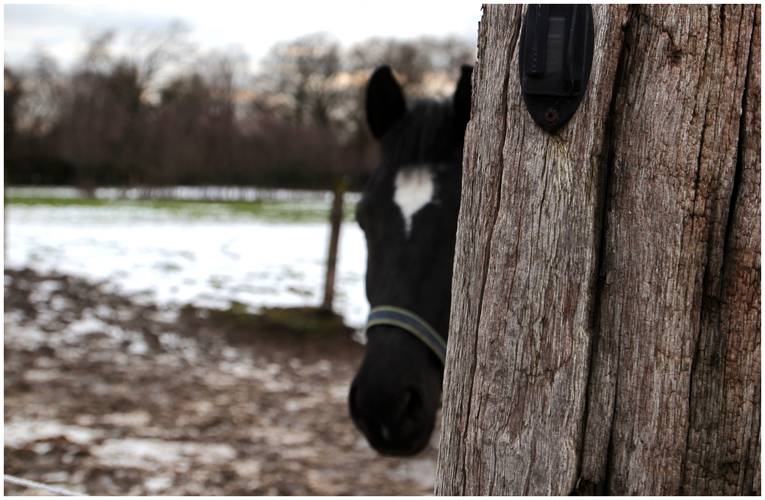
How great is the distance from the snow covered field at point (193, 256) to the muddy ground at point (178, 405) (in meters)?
0.89

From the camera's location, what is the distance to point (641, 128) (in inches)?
35.3

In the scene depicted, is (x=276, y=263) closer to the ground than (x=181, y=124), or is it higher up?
closer to the ground

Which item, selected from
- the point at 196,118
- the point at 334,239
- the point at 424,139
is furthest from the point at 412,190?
the point at 196,118

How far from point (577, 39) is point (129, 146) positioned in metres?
29.9

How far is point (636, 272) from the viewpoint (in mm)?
896

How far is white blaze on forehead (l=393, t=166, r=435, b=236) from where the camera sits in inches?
90.4

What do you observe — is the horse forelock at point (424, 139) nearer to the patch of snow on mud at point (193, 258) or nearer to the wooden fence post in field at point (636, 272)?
the wooden fence post in field at point (636, 272)

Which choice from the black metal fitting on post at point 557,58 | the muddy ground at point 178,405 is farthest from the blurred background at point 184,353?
the black metal fitting on post at point 557,58

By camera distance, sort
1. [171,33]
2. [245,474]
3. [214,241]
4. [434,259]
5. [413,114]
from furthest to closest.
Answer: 1. [171,33]
2. [214,241]
3. [245,474]
4. [413,114]
5. [434,259]

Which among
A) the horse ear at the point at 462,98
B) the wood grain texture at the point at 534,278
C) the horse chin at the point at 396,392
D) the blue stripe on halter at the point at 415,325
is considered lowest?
the horse chin at the point at 396,392

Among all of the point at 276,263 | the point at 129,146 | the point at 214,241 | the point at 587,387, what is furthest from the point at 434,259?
the point at 129,146

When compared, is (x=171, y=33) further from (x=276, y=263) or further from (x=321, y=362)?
(x=321, y=362)

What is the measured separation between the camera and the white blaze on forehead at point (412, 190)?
7.53ft

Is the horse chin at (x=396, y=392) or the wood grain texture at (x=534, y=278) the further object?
the horse chin at (x=396, y=392)
